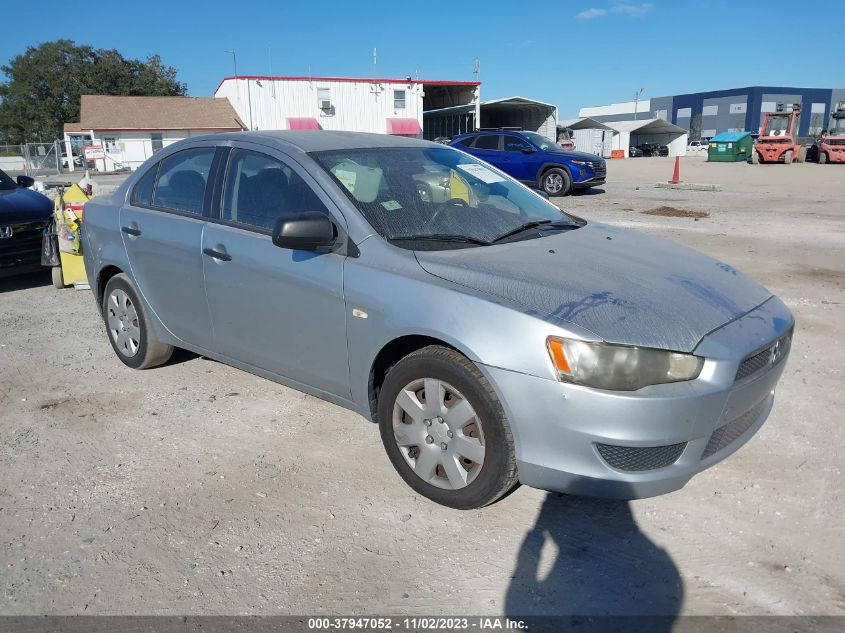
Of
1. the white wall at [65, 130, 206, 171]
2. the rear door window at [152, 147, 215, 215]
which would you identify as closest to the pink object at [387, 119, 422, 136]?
the white wall at [65, 130, 206, 171]

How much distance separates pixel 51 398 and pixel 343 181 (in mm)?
2629

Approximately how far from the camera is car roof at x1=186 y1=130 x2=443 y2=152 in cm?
379

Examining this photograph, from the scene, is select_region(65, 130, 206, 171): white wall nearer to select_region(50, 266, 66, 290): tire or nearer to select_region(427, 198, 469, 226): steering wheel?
Answer: select_region(50, 266, 66, 290): tire

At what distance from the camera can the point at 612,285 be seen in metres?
2.96

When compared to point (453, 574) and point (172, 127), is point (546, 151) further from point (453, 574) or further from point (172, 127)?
point (172, 127)

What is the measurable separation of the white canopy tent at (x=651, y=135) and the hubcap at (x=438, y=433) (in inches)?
2430

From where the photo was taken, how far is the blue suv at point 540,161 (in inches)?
691

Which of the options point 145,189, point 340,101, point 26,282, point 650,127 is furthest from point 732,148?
point 145,189

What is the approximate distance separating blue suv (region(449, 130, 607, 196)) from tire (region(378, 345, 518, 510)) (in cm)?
1502

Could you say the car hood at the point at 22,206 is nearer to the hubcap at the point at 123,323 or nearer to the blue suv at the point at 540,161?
the hubcap at the point at 123,323

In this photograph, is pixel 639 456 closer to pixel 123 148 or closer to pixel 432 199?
pixel 432 199

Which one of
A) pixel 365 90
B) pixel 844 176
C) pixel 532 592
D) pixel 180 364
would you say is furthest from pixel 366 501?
pixel 365 90

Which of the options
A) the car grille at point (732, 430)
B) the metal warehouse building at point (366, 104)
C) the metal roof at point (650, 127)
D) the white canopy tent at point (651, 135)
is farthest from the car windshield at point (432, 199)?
the metal roof at point (650, 127)

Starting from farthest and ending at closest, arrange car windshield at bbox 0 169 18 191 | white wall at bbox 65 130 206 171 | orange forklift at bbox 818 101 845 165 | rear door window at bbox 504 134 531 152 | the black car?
white wall at bbox 65 130 206 171
orange forklift at bbox 818 101 845 165
rear door window at bbox 504 134 531 152
car windshield at bbox 0 169 18 191
the black car
